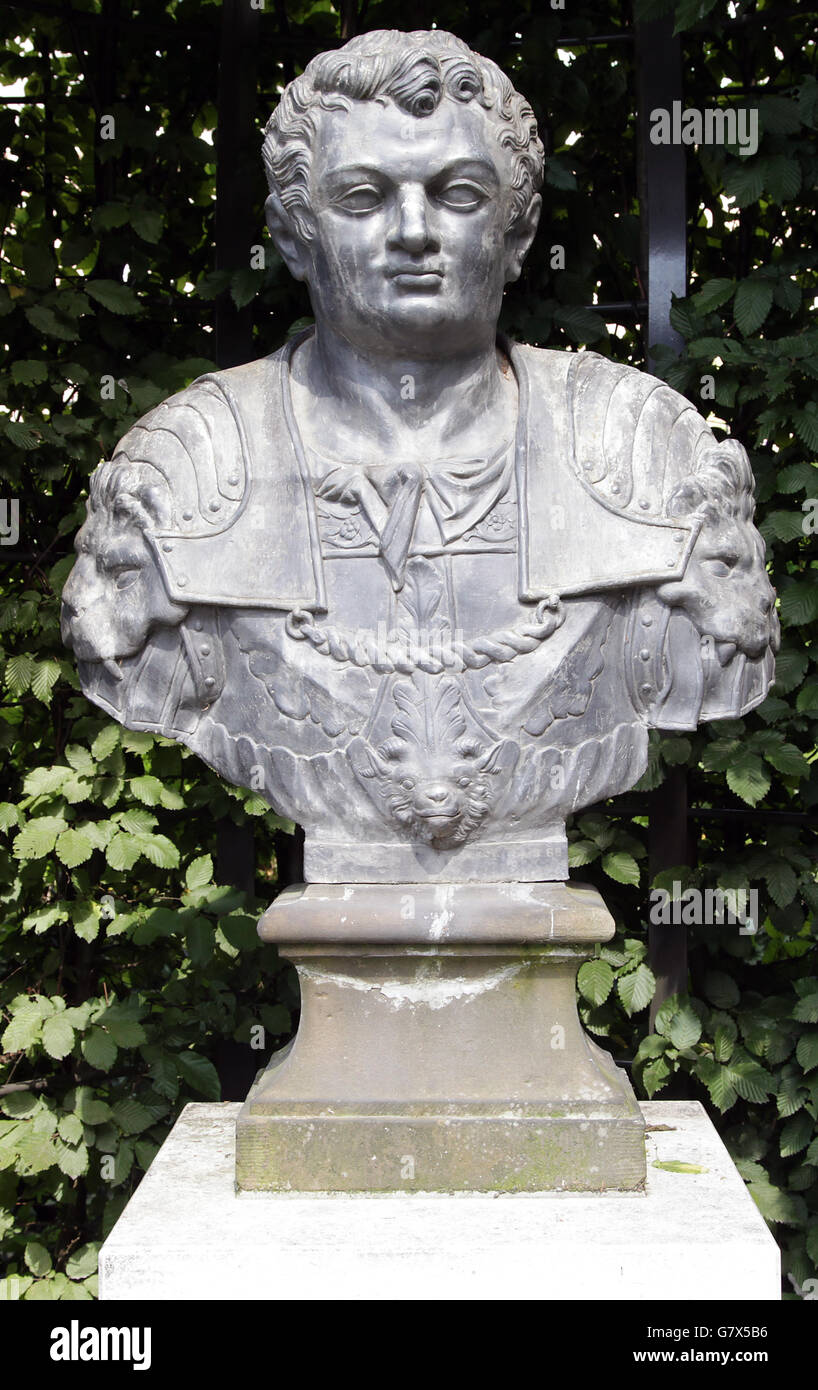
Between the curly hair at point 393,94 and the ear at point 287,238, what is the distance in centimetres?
2

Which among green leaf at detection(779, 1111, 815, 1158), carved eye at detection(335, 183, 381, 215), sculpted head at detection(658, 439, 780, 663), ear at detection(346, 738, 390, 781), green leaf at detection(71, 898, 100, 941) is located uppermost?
carved eye at detection(335, 183, 381, 215)

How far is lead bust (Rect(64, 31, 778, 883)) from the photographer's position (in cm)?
280

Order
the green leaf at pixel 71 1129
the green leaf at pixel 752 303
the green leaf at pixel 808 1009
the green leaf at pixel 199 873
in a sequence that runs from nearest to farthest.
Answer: the green leaf at pixel 808 1009
the green leaf at pixel 752 303
the green leaf at pixel 71 1129
the green leaf at pixel 199 873

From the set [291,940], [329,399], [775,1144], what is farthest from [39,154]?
[775,1144]

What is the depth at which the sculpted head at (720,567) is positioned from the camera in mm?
2922

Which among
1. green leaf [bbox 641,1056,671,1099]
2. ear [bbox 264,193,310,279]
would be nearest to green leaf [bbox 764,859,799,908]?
green leaf [bbox 641,1056,671,1099]

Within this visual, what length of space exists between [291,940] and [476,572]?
0.72 metres

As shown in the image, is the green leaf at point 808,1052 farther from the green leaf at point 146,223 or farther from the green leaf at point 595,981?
the green leaf at point 146,223

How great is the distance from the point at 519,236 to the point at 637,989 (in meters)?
1.87

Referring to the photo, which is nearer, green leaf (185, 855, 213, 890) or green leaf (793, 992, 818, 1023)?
green leaf (793, 992, 818, 1023)

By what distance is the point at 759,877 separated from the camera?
391 cm

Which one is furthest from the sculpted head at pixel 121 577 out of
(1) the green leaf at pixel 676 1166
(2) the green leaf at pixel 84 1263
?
(2) the green leaf at pixel 84 1263

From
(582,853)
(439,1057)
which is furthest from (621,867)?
(439,1057)

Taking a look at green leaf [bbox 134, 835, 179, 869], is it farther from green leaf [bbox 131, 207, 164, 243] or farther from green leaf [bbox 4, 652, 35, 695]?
green leaf [bbox 131, 207, 164, 243]
